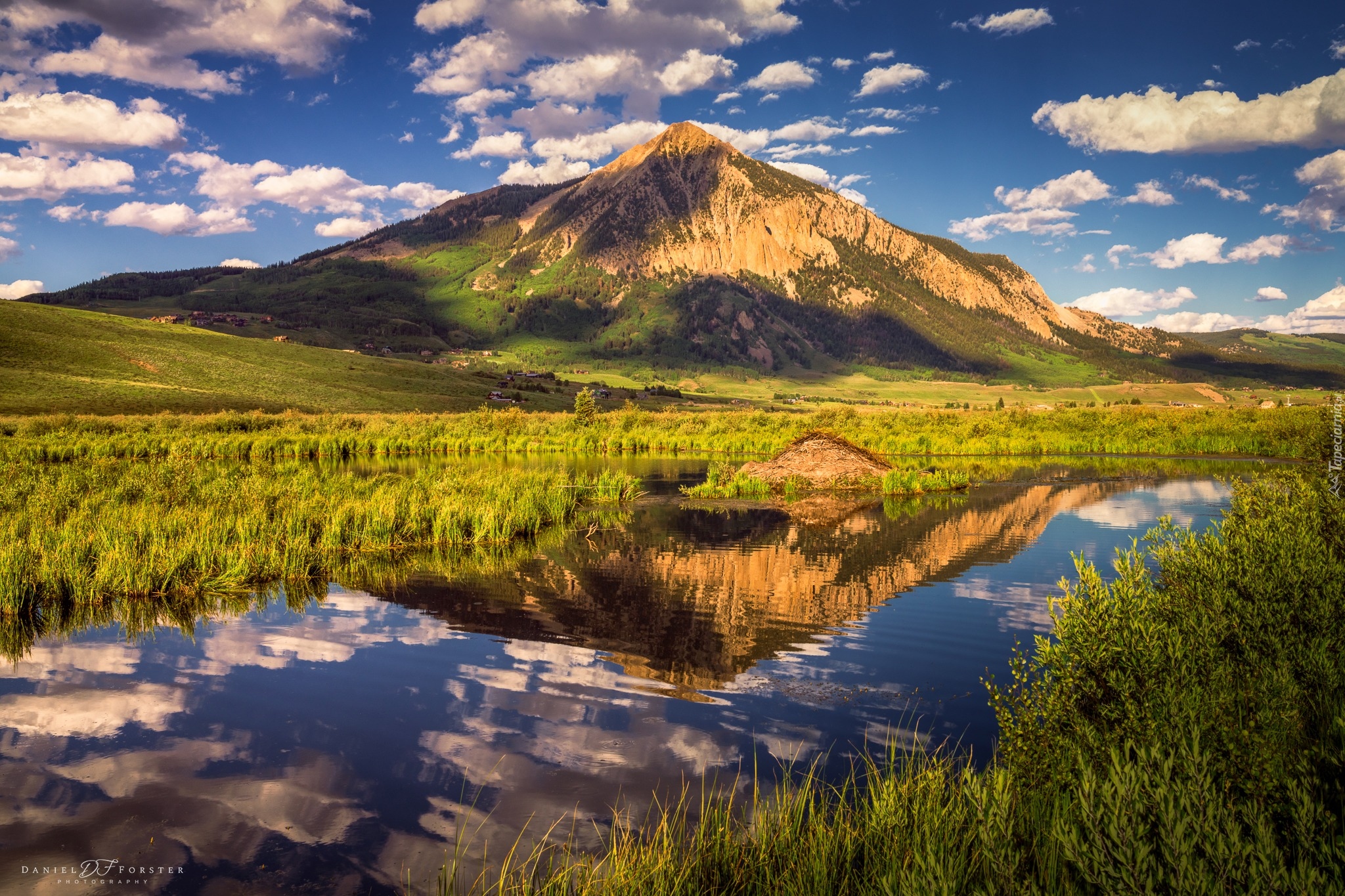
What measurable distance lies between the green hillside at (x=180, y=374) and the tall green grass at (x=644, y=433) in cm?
2316

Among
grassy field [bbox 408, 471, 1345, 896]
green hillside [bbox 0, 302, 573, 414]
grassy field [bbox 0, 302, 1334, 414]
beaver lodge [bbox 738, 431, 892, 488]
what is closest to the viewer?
grassy field [bbox 408, 471, 1345, 896]

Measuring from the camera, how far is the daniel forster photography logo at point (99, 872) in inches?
270

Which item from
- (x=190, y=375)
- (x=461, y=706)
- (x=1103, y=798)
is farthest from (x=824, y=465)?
(x=190, y=375)

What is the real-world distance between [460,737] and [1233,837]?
8205 mm

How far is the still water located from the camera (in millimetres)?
7590

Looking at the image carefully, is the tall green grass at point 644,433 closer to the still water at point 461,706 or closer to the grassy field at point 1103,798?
the still water at point 461,706

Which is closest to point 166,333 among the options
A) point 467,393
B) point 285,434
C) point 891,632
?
point 467,393

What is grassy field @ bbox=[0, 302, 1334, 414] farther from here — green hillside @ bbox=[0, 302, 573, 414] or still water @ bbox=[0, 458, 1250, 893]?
still water @ bbox=[0, 458, 1250, 893]

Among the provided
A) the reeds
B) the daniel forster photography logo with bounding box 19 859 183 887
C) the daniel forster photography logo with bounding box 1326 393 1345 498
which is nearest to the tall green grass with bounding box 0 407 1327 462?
the reeds

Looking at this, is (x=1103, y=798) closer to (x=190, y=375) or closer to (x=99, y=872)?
(x=99, y=872)

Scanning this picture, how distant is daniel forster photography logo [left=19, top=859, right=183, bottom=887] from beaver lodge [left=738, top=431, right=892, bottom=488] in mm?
33026

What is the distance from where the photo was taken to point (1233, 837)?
4.22 m

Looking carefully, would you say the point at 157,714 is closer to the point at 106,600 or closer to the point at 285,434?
the point at 106,600

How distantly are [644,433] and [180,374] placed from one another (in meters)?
75.7
